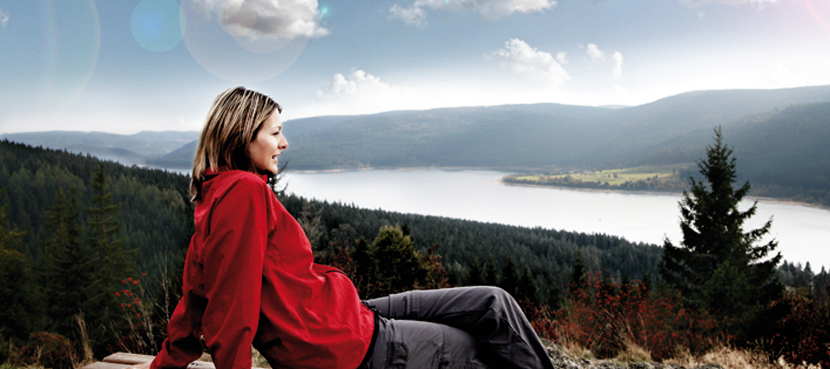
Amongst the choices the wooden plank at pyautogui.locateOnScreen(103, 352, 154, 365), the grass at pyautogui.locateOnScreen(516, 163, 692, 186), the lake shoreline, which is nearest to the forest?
the wooden plank at pyautogui.locateOnScreen(103, 352, 154, 365)

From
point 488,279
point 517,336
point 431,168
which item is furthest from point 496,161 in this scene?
point 517,336

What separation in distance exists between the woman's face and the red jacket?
14cm

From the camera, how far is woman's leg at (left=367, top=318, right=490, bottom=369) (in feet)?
3.97

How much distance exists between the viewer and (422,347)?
124cm

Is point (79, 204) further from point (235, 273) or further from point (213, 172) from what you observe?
point (235, 273)

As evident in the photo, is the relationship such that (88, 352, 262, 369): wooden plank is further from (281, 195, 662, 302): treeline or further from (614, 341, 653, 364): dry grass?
(281, 195, 662, 302): treeline

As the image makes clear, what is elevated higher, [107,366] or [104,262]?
[107,366]

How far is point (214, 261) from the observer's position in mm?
990

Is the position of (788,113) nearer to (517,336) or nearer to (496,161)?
(496,161)

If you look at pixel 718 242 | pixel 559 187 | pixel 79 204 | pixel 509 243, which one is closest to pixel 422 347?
pixel 79 204

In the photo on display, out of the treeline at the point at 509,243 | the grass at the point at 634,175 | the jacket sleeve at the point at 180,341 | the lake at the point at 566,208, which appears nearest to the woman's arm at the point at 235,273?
the jacket sleeve at the point at 180,341

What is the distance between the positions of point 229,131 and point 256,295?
1.70ft

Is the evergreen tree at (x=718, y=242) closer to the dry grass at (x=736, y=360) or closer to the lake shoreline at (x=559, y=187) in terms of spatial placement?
the dry grass at (x=736, y=360)

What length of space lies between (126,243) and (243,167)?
54.2ft
